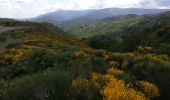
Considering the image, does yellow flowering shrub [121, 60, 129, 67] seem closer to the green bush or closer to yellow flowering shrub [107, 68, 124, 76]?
yellow flowering shrub [107, 68, 124, 76]

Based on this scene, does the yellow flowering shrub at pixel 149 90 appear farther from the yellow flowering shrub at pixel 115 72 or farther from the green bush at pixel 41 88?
the green bush at pixel 41 88

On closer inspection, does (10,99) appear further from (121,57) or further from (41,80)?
(121,57)

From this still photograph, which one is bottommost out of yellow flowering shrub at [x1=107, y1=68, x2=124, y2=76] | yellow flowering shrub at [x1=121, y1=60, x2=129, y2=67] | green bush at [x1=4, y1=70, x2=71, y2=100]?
yellow flowering shrub at [x1=121, y1=60, x2=129, y2=67]

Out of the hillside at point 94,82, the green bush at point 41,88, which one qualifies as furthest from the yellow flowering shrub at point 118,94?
the green bush at point 41,88

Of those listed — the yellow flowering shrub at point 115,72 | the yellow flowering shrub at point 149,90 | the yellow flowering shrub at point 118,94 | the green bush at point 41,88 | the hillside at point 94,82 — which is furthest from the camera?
the yellow flowering shrub at point 115,72

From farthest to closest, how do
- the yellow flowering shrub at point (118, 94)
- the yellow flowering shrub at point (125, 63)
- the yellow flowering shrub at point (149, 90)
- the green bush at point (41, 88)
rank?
the yellow flowering shrub at point (125, 63), the yellow flowering shrub at point (149, 90), the green bush at point (41, 88), the yellow flowering shrub at point (118, 94)

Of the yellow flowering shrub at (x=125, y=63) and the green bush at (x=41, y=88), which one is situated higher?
the green bush at (x=41, y=88)

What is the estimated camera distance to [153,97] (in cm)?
1681

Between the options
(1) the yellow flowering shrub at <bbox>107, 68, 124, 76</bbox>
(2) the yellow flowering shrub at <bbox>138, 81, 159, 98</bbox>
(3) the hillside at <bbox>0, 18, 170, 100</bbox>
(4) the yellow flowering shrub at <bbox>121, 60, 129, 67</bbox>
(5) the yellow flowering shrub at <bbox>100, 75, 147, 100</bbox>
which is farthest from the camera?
(4) the yellow flowering shrub at <bbox>121, 60, 129, 67</bbox>

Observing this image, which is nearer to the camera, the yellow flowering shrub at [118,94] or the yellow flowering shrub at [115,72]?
the yellow flowering shrub at [118,94]

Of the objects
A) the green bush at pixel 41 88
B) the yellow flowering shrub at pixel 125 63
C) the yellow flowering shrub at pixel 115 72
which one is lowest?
the yellow flowering shrub at pixel 125 63

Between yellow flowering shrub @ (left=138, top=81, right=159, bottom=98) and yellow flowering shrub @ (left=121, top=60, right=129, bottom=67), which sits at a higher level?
yellow flowering shrub @ (left=138, top=81, right=159, bottom=98)

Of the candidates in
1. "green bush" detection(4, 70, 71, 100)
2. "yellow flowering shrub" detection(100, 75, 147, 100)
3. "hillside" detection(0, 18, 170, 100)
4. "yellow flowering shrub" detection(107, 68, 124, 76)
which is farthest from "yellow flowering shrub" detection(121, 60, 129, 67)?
"yellow flowering shrub" detection(100, 75, 147, 100)

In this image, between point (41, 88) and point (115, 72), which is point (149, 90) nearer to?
point (115, 72)
